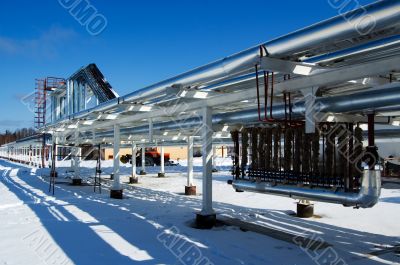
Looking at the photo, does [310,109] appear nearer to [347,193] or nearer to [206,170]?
[347,193]

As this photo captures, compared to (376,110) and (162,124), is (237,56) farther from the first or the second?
(162,124)

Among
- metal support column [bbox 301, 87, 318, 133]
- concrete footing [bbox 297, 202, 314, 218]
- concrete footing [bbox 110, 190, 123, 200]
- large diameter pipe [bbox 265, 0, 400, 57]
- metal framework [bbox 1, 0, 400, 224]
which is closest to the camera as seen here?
large diameter pipe [bbox 265, 0, 400, 57]

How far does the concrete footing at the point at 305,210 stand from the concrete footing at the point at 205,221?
2.37 meters

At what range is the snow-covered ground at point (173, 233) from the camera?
17.9ft

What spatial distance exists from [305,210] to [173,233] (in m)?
3.39

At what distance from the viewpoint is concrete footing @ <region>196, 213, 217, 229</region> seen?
742 cm

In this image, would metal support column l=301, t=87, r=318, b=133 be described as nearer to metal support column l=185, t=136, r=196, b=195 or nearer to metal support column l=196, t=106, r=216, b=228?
metal support column l=196, t=106, r=216, b=228

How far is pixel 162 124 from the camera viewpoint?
35.7ft

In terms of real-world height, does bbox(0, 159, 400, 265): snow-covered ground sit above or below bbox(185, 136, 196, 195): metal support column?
below

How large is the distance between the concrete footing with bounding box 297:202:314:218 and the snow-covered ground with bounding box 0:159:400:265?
22 cm

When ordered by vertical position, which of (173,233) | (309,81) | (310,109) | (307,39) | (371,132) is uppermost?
(307,39)

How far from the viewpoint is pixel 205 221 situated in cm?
744

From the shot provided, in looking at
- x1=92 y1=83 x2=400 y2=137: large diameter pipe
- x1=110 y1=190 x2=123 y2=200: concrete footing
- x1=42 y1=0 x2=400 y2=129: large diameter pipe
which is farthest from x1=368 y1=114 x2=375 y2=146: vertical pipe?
x1=110 y1=190 x2=123 y2=200: concrete footing

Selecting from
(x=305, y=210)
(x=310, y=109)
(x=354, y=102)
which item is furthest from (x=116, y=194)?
(x=354, y=102)
